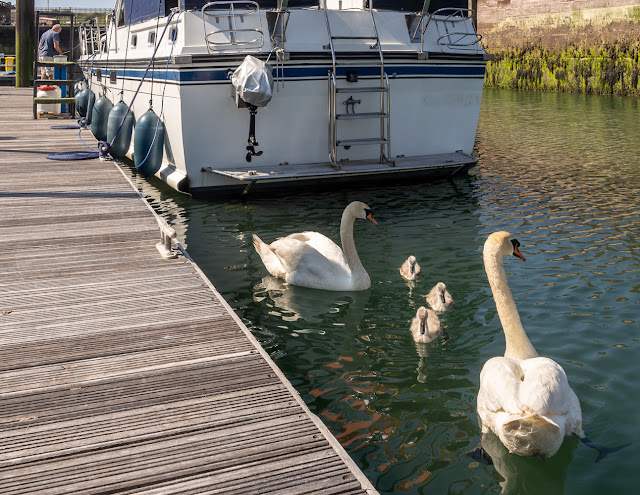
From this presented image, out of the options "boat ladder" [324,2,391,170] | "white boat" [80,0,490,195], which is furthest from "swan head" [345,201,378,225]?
"boat ladder" [324,2,391,170]

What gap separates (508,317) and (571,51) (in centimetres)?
2867

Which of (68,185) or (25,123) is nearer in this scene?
(68,185)

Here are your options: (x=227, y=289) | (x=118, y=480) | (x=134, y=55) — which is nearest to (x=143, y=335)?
(x=118, y=480)

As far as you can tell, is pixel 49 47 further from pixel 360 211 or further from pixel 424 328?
pixel 424 328

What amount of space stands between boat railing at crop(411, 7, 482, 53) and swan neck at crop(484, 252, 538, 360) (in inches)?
303

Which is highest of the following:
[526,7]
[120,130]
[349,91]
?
[526,7]

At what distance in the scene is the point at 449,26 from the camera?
1318 centimetres

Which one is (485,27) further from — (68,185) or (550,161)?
(68,185)

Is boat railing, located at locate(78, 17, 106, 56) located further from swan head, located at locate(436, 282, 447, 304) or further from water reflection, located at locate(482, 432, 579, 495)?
water reflection, located at locate(482, 432, 579, 495)

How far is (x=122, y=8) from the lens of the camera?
52.2ft

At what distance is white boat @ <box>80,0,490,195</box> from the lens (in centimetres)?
1113

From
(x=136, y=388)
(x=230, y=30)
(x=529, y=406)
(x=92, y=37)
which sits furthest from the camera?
(x=92, y=37)

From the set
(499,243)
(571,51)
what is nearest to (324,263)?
(499,243)

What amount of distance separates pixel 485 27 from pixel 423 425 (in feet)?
130
